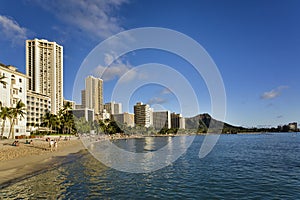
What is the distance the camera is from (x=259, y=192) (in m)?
15.8

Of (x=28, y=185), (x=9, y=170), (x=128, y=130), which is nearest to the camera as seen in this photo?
(x=28, y=185)

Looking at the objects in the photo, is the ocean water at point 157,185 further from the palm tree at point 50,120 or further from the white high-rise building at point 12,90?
the palm tree at point 50,120

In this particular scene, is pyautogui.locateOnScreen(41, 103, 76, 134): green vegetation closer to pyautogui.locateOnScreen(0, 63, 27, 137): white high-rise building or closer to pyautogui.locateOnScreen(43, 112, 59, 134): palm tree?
pyautogui.locateOnScreen(43, 112, 59, 134): palm tree

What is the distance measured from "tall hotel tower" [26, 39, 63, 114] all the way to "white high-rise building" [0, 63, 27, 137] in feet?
237

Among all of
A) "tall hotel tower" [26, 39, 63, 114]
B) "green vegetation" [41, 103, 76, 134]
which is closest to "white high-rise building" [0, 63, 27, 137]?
"green vegetation" [41, 103, 76, 134]

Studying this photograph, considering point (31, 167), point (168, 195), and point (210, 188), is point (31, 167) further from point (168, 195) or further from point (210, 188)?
point (210, 188)

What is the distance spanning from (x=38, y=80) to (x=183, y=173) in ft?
488

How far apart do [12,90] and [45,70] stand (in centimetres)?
8666

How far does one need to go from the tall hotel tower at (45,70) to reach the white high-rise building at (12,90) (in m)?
72.4

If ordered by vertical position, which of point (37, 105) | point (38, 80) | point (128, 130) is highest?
point (38, 80)

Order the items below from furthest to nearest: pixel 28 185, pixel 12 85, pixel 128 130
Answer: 1. pixel 128 130
2. pixel 12 85
3. pixel 28 185

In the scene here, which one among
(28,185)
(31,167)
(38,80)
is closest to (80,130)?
(38,80)

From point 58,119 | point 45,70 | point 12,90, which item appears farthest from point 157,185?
point 45,70

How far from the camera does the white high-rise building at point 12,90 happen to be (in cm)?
6900
